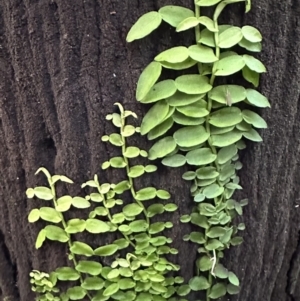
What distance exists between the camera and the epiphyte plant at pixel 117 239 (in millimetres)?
905

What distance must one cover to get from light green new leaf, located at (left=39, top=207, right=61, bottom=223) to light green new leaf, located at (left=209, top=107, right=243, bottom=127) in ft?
1.13

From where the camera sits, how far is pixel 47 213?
36.3 inches

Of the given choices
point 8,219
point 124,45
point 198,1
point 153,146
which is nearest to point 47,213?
point 8,219

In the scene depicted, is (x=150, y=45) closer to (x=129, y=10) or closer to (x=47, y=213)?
(x=129, y=10)

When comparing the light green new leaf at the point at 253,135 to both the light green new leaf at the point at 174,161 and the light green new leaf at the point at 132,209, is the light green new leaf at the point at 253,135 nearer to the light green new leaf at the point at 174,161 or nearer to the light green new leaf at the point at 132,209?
the light green new leaf at the point at 174,161

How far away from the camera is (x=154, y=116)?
0.84 m

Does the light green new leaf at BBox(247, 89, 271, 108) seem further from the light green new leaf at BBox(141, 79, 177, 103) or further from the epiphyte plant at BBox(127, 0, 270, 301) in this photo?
the light green new leaf at BBox(141, 79, 177, 103)

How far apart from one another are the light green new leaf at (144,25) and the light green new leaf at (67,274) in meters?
0.48

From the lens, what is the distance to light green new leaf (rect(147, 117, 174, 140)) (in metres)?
0.85

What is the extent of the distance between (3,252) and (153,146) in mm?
447

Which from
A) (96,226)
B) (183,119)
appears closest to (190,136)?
(183,119)

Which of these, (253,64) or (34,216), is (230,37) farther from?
(34,216)

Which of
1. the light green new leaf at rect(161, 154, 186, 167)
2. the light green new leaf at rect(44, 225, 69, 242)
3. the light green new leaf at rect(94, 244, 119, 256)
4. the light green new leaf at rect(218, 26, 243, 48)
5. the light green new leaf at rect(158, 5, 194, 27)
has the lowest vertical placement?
the light green new leaf at rect(94, 244, 119, 256)

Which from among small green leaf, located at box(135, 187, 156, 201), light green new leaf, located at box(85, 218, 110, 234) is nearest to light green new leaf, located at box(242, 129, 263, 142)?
small green leaf, located at box(135, 187, 156, 201)
